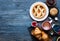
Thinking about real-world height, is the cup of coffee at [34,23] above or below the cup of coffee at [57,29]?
above

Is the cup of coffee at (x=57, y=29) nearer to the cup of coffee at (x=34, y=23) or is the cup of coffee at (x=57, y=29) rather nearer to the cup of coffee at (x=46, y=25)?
the cup of coffee at (x=46, y=25)

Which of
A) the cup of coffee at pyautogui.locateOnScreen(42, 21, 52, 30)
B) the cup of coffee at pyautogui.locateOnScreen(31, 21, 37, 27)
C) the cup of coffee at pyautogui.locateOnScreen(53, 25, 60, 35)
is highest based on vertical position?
the cup of coffee at pyautogui.locateOnScreen(31, 21, 37, 27)

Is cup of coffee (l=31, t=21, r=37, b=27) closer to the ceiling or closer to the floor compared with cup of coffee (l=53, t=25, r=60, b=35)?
closer to the ceiling

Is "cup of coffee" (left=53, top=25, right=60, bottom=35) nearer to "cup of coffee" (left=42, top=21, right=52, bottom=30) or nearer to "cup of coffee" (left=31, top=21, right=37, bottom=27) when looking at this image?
"cup of coffee" (left=42, top=21, right=52, bottom=30)

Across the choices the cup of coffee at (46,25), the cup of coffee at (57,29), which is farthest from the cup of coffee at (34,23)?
the cup of coffee at (57,29)

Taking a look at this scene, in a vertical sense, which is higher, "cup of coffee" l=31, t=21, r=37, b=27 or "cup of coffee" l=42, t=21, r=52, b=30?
"cup of coffee" l=31, t=21, r=37, b=27

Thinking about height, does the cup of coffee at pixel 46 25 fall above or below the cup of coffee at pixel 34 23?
below

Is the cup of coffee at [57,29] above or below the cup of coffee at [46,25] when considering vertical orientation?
below

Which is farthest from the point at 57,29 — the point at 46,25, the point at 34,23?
the point at 34,23

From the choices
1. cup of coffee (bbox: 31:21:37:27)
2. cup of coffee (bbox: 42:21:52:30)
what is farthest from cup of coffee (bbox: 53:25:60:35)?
cup of coffee (bbox: 31:21:37:27)

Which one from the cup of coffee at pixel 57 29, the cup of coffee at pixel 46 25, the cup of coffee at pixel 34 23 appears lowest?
the cup of coffee at pixel 57 29

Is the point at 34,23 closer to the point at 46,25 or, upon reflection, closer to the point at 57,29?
the point at 46,25

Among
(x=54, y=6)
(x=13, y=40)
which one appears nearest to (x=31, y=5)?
(x=54, y=6)

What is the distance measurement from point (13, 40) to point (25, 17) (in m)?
0.26
